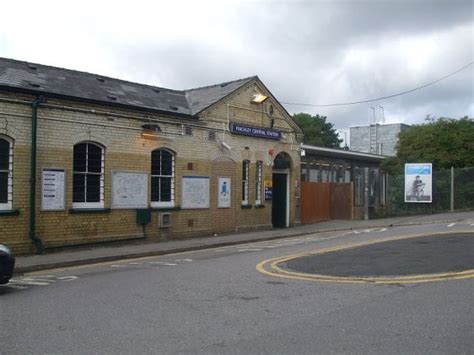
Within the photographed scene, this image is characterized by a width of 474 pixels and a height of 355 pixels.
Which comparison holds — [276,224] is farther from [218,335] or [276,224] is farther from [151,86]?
[218,335]

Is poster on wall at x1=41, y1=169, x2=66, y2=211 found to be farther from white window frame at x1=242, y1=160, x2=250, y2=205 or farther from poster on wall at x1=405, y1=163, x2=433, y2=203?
poster on wall at x1=405, y1=163, x2=433, y2=203

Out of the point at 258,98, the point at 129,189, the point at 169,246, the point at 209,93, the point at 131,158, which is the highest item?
the point at 209,93

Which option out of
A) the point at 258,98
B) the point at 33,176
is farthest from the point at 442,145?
the point at 33,176

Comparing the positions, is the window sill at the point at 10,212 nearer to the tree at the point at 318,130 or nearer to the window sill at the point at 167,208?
→ the window sill at the point at 167,208

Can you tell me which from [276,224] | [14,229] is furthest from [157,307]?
[276,224]

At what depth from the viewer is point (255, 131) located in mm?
21984

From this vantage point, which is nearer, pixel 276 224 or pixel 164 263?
pixel 164 263

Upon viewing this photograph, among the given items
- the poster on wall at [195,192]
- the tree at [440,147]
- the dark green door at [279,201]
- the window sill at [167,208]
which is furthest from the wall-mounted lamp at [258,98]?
the tree at [440,147]

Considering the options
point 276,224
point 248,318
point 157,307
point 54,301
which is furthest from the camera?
point 276,224

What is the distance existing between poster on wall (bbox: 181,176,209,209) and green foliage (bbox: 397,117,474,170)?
57.4 feet

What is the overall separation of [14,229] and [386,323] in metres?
11.0

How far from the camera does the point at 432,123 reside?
3600cm

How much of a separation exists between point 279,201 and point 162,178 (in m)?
7.40

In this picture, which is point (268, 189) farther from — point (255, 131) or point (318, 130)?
point (318, 130)
